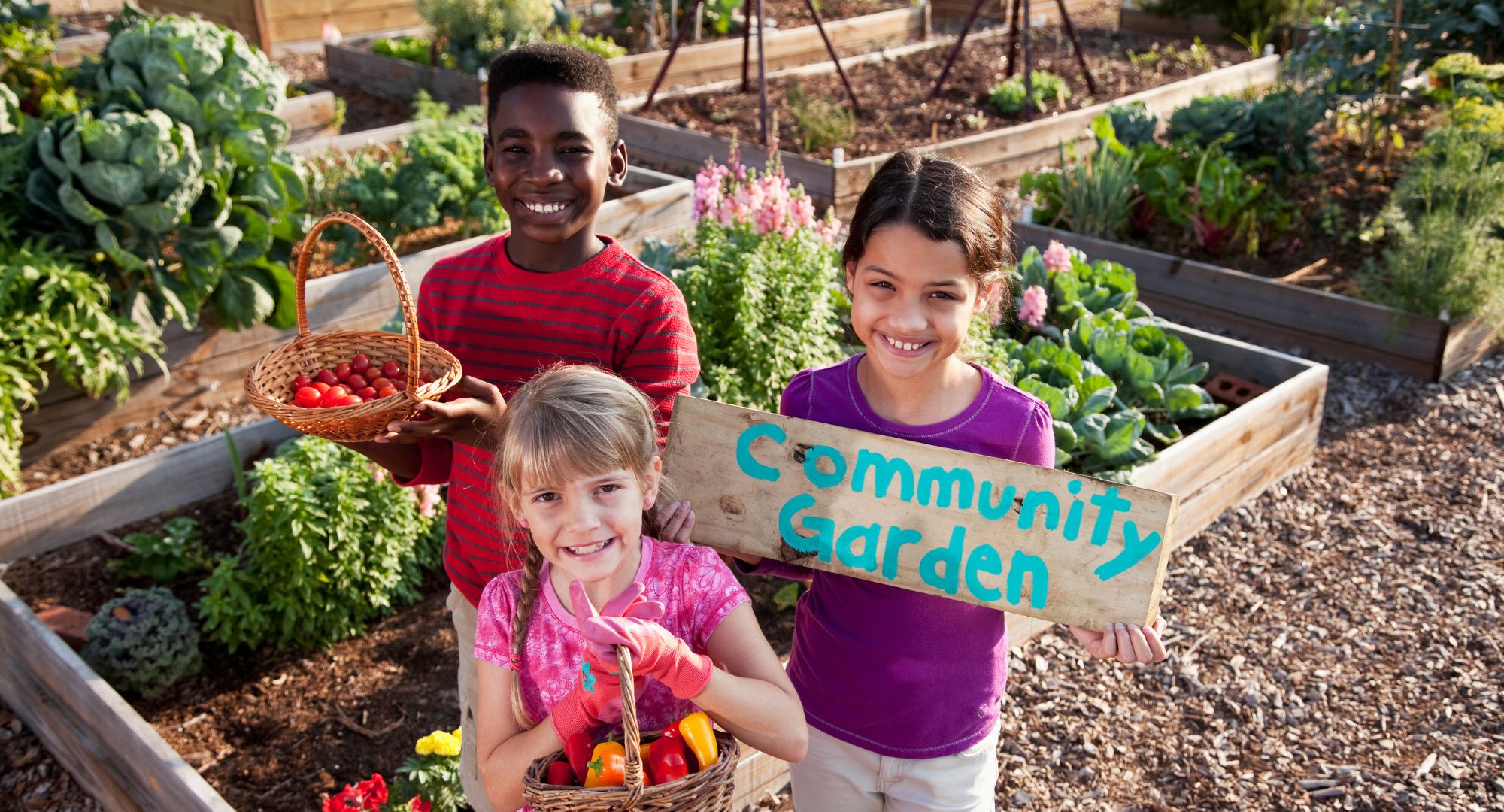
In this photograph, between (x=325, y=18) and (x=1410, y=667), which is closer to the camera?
(x=1410, y=667)

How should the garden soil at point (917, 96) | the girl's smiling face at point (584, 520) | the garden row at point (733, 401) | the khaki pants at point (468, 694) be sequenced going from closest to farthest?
the girl's smiling face at point (584, 520) < the khaki pants at point (468, 694) < the garden row at point (733, 401) < the garden soil at point (917, 96)

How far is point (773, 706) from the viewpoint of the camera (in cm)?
163

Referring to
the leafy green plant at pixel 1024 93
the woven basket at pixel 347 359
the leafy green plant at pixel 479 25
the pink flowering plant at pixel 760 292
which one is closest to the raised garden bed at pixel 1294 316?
the leafy green plant at pixel 1024 93

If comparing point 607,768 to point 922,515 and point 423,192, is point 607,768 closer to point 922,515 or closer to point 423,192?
point 922,515

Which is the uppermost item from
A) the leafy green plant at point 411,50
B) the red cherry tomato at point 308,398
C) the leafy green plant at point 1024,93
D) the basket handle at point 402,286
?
the basket handle at point 402,286

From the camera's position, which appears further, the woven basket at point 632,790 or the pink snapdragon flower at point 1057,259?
the pink snapdragon flower at point 1057,259

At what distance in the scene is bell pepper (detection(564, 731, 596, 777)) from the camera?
1555 mm

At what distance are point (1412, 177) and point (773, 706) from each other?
17.7ft

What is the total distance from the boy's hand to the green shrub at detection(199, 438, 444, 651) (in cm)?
145

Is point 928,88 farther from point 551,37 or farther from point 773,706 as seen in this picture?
point 773,706

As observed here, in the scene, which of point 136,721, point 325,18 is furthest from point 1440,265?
point 325,18

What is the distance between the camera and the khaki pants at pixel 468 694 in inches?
91.3

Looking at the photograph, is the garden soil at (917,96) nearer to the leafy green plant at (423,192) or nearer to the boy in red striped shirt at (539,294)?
the leafy green plant at (423,192)

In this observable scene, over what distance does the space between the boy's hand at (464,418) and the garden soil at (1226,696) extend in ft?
4.60
